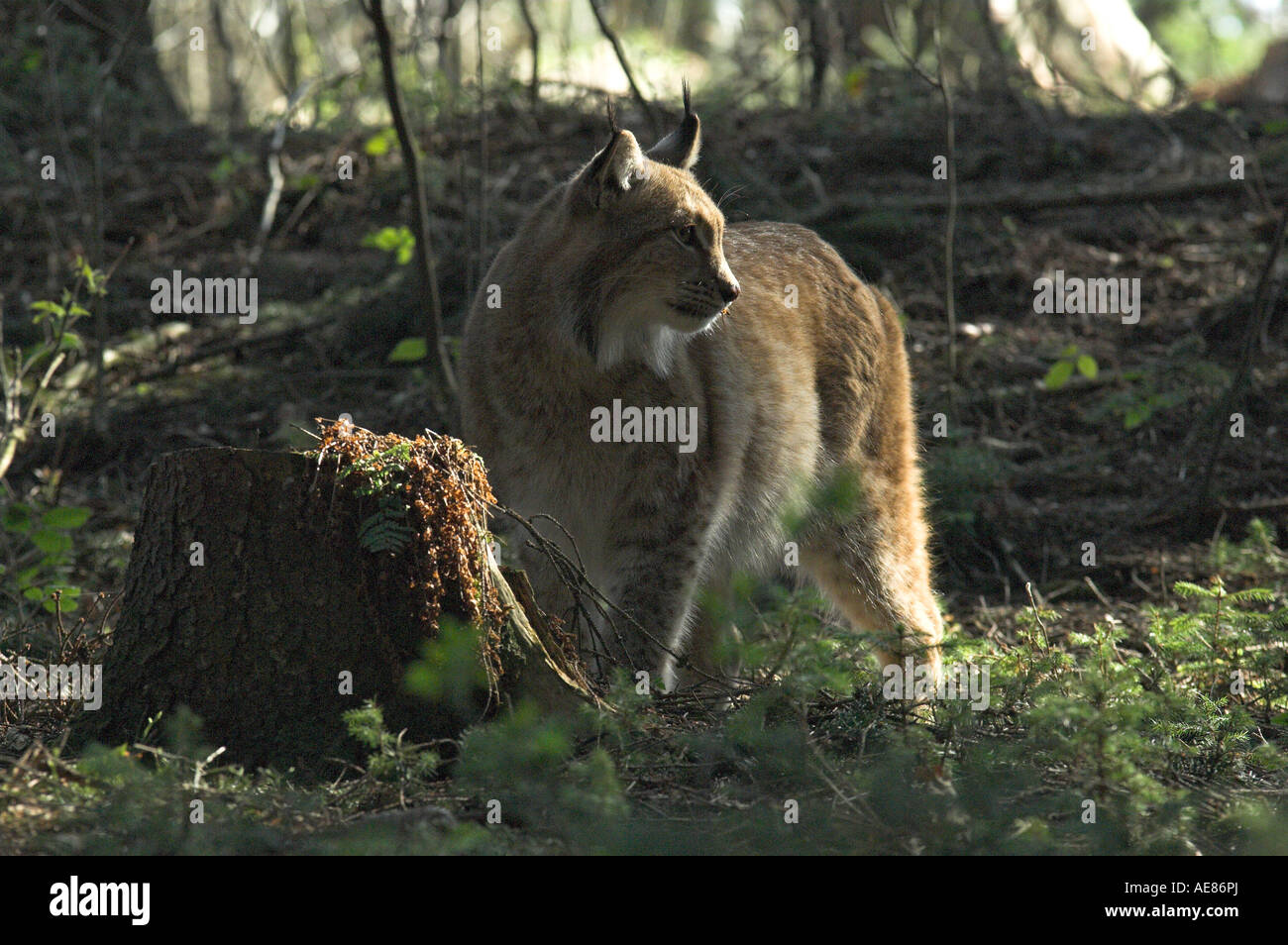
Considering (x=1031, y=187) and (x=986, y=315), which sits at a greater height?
(x=1031, y=187)

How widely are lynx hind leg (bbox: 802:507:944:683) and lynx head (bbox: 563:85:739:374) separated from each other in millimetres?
1253

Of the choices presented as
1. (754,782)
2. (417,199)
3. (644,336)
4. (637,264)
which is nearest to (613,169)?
(637,264)

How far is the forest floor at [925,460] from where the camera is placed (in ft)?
8.98

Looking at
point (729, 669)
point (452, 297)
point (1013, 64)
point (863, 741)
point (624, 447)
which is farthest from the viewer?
point (1013, 64)

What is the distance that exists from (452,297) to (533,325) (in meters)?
3.52

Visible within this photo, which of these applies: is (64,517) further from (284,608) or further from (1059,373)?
(1059,373)

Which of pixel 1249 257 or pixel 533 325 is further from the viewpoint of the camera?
pixel 1249 257

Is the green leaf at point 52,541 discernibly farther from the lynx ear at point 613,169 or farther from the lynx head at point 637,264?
the lynx ear at point 613,169

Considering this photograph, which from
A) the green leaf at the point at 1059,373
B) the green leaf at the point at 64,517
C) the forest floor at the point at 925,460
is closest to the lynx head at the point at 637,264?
the forest floor at the point at 925,460

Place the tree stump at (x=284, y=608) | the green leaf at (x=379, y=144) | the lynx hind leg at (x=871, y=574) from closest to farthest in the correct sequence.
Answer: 1. the tree stump at (x=284, y=608)
2. the lynx hind leg at (x=871, y=574)
3. the green leaf at (x=379, y=144)

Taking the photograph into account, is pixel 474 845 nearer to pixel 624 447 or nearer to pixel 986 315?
pixel 624 447

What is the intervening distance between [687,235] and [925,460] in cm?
241
